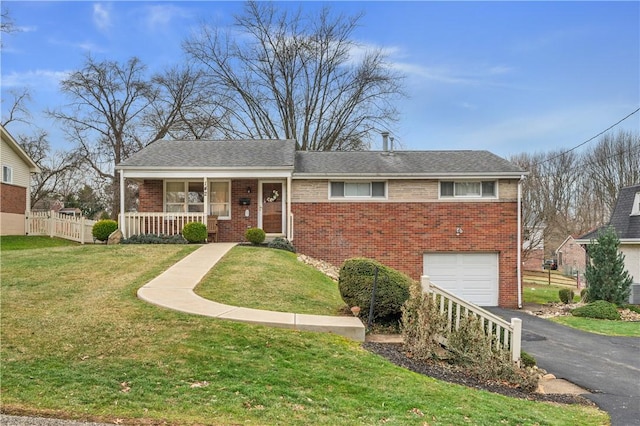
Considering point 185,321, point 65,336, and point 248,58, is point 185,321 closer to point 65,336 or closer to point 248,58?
point 65,336

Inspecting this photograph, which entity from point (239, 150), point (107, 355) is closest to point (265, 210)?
point (239, 150)

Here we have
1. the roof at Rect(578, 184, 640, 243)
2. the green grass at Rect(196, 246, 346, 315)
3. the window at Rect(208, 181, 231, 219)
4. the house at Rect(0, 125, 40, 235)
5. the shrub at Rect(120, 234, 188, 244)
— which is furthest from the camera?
the house at Rect(0, 125, 40, 235)

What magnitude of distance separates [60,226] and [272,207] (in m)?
10.3

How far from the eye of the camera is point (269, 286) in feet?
32.2

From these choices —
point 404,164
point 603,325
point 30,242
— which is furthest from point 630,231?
point 30,242

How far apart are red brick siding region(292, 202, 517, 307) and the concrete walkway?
7820 mm

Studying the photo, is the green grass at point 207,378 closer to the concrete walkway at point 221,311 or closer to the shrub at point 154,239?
the concrete walkway at point 221,311

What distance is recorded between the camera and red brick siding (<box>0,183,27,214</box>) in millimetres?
21484

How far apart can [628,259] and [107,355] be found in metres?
22.6

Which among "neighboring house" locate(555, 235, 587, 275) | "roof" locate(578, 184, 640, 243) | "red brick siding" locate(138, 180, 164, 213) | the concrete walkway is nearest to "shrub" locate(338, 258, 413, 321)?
the concrete walkway

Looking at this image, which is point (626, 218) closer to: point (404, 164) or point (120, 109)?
point (404, 164)

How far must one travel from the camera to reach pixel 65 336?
19.8 feet

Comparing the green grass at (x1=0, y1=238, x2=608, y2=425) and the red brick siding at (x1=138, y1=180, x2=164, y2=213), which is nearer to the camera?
the green grass at (x1=0, y1=238, x2=608, y2=425)

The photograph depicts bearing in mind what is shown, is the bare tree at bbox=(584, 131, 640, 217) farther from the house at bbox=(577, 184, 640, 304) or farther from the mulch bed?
the mulch bed
